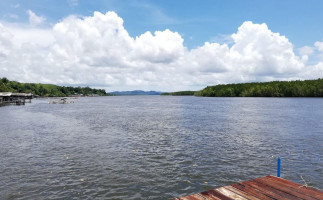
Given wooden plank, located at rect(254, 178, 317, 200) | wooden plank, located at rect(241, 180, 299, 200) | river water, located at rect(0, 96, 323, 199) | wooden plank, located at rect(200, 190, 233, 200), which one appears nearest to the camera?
wooden plank, located at rect(200, 190, 233, 200)

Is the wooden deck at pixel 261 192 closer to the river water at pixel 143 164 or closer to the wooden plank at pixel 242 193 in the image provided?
the wooden plank at pixel 242 193

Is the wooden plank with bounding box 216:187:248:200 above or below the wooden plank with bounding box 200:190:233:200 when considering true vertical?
below

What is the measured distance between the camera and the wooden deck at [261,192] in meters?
10.9

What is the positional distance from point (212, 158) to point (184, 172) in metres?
5.28

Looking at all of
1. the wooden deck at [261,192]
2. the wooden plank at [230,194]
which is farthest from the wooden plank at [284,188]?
the wooden plank at [230,194]

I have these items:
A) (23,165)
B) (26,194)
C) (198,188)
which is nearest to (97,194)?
(26,194)

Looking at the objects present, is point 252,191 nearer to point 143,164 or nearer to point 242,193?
point 242,193

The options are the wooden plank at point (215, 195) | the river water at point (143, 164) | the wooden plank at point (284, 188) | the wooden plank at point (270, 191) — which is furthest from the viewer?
the river water at point (143, 164)

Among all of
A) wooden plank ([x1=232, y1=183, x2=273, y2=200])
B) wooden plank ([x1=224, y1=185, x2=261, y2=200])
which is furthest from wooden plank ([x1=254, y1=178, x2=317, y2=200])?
wooden plank ([x1=224, y1=185, x2=261, y2=200])

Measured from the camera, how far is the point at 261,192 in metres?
11.5

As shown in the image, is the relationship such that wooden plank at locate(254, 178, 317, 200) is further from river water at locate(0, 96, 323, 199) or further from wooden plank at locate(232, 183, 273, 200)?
river water at locate(0, 96, 323, 199)

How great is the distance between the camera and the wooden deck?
1091cm

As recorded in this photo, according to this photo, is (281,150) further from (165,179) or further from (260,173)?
(165,179)

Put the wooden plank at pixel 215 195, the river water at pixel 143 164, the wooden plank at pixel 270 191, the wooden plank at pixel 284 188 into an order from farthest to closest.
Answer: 1. the river water at pixel 143 164
2. the wooden plank at pixel 284 188
3. the wooden plank at pixel 270 191
4. the wooden plank at pixel 215 195
